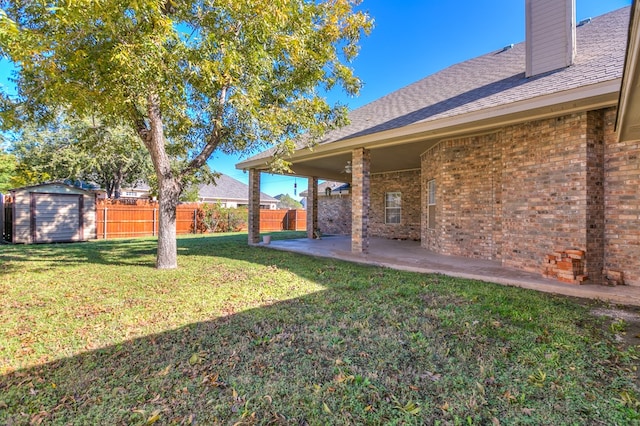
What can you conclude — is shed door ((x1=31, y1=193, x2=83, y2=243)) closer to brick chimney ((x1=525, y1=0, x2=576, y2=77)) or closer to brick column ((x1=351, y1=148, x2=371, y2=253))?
brick column ((x1=351, y1=148, x2=371, y2=253))

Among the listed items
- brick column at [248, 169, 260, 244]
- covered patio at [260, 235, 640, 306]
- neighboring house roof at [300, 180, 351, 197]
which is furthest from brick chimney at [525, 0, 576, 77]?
neighboring house roof at [300, 180, 351, 197]

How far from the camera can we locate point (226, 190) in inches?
1229

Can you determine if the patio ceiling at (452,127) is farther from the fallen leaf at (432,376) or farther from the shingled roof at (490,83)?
the fallen leaf at (432,376)

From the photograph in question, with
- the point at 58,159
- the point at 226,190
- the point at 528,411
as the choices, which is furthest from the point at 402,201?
the point at 226,190

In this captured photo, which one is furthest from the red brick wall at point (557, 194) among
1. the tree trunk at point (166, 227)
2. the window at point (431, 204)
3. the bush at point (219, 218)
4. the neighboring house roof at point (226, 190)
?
the neighboring house roof at point (226, 190)

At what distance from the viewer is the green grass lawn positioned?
2.27m

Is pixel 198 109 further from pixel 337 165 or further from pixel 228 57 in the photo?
pixel 337 165

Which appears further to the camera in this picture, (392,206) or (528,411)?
(392,206)

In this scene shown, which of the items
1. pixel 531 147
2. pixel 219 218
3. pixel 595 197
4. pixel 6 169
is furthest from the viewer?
pixel 219 218

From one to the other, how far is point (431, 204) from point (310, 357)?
7.90 meters

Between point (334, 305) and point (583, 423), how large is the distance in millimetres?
2923

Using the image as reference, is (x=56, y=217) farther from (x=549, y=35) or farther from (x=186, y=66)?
(x=549, y=35)

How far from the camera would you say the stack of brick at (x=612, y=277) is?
507 centimetres

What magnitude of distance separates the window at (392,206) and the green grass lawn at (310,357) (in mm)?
8548
